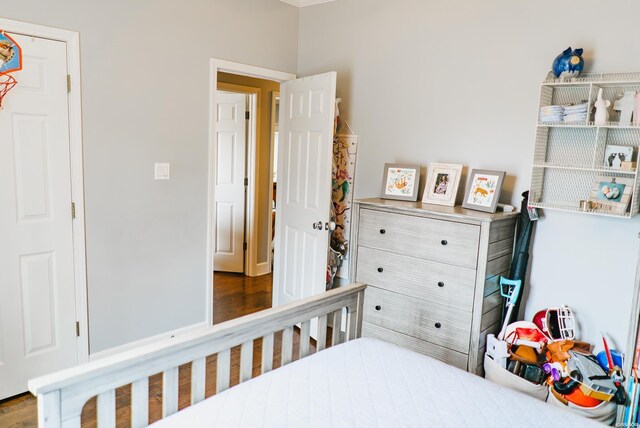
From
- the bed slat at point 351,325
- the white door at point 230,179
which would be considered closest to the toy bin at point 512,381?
the bed slat at point 351,325

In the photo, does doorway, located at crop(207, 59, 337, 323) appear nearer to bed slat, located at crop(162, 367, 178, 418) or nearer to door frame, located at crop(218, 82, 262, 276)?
door frame, located at crop(218, 82, 262, 276)

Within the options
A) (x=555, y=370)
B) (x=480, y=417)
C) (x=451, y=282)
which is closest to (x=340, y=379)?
(x=480, y=417)

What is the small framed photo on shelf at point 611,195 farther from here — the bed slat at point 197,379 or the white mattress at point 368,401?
the bed slat at point 197,379

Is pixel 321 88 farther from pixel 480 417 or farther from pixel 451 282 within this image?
pixel 480 417

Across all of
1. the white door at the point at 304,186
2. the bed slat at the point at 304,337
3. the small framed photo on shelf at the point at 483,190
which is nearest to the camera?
the bed slat at the point at 304,337

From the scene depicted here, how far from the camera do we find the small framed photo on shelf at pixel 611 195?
2.23 m

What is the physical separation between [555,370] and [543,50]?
1.70 metres

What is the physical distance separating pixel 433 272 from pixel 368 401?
1253mm

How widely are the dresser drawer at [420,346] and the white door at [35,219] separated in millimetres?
1824

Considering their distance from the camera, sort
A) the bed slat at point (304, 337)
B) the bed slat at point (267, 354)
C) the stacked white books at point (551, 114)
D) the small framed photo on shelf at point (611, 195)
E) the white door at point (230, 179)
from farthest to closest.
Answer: the white door at point (230, 179) < the stacked white books at point (551, 114) < the small framed photo on shelf at point (611, 195) < the bed slat at point (304, 337) < the bed slat at point (267, 354)

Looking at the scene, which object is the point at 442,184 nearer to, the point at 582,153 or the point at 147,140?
the point at 582,153

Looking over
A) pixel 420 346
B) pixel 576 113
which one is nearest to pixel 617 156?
pixel 576 113

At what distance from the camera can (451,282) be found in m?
2.50

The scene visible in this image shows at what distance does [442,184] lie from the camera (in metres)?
2.89
